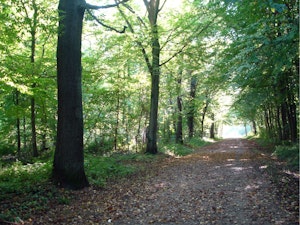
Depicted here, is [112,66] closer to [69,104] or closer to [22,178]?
[69,104]

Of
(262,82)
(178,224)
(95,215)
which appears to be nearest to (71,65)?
(95,215)

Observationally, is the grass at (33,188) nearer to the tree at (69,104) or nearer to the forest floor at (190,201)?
the forest floor at (190,201)

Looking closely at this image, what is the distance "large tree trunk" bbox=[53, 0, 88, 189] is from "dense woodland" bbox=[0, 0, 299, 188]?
0.10 ft

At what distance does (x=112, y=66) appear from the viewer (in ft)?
50.9

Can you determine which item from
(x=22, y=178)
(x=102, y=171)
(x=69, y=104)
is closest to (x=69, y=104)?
(x=69, y=104)

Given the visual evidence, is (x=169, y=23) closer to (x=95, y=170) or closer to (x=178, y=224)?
(x=95, y=170)

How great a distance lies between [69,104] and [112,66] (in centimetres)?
824

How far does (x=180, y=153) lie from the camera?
16.8 m

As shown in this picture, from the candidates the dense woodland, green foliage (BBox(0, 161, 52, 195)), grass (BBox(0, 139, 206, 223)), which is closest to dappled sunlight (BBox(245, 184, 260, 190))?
the dense woodland

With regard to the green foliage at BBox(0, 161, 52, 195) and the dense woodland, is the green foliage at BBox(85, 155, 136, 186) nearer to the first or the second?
the dense woodland

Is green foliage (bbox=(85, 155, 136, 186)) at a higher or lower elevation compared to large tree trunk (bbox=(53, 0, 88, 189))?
lower

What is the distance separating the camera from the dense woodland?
7.62 metres

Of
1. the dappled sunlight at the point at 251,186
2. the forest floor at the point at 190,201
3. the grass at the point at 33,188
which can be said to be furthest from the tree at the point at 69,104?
the dappled sunlight at the point at 251,186

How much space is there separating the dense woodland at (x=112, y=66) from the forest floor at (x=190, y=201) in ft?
4.46
